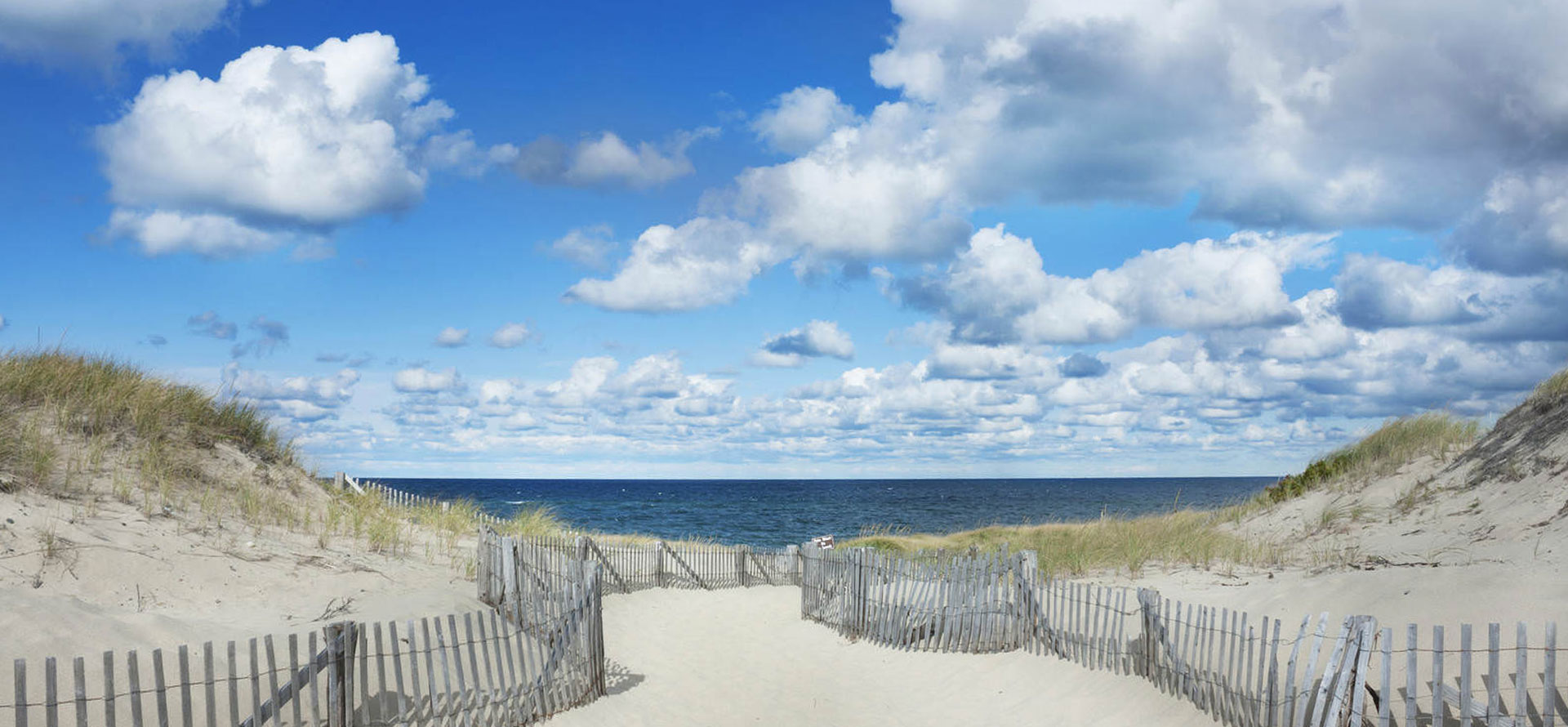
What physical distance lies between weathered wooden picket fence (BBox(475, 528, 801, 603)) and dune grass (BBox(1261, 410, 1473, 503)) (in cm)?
1178

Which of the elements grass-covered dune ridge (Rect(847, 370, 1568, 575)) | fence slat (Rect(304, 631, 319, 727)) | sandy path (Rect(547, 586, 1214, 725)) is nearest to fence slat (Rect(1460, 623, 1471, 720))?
sandy path (Rect(547, 586, 1214, 725))

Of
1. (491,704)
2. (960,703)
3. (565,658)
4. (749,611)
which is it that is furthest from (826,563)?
(491,704)

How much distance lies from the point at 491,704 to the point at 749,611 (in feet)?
32.7

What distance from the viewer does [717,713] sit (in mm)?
10562

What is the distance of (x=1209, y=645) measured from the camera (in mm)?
8852

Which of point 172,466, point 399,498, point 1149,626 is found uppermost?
point 172,466

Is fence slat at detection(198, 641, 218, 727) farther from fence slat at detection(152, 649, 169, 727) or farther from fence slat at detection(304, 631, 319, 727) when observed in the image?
fence slat at detection(304, 631, 319, 727)

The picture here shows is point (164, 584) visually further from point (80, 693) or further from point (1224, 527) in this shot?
point (1224, 527)

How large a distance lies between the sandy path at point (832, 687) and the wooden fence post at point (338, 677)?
8.33ft

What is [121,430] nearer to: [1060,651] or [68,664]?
[68,664]

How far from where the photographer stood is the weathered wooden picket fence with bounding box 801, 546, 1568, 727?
693 centimetres

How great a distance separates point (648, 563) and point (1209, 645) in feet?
41.5

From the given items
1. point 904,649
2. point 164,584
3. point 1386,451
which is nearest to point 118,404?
point 164,584

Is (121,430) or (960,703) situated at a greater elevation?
(121,430)
